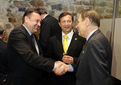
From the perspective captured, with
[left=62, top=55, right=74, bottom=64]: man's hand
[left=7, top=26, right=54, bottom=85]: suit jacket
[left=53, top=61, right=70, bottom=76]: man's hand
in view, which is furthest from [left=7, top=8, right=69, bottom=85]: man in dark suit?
[left=62, top=55, right=74, bottom=64]: man's hand

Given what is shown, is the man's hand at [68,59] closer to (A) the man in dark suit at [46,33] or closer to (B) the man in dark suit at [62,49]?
(B) the man in dark suit at [62,49]

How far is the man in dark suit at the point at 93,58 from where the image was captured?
116 cm

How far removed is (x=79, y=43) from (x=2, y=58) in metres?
1.31

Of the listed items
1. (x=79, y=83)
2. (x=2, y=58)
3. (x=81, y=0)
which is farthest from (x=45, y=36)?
(x=81, y=0)

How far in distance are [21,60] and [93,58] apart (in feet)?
3.16

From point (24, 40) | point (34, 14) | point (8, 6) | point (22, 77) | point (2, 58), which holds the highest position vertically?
point (8, 6)

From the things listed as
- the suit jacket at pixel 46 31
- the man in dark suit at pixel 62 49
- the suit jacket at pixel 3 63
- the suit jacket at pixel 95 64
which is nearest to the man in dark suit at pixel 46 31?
the suit jacket at pixel 46 31

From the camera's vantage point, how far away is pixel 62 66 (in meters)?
1.98

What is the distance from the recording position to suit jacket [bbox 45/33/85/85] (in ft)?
6.83

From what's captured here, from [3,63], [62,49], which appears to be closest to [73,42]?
[62,49]

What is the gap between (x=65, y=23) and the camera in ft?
7.43

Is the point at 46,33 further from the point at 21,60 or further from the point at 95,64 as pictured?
the point at 95,64

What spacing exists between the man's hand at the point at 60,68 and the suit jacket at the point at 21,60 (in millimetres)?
271

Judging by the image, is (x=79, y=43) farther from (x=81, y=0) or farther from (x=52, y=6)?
(x=81, y=0)
